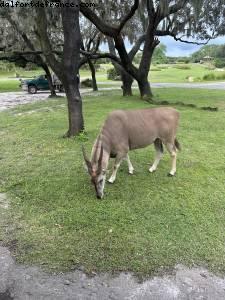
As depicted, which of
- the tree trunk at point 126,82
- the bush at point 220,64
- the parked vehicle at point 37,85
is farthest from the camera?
the bush at point 220,64

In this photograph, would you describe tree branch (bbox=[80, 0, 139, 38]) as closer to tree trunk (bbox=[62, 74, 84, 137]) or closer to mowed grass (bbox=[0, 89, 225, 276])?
tree trunk (bbox=[62, 74, 84, 137])

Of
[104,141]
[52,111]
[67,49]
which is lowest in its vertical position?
[52,111]

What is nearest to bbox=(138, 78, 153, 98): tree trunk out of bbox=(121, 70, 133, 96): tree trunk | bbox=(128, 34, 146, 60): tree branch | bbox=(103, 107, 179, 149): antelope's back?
bbox=(121, 70, 133, 96): tree trunk

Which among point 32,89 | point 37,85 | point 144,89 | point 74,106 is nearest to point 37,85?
point 37,85

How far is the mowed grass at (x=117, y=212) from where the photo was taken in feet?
12.7

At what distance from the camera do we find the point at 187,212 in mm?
4836

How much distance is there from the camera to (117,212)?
480 cm

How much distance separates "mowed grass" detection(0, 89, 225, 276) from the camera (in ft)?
12.7

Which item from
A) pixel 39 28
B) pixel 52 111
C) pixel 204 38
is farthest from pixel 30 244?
pixel 204 38

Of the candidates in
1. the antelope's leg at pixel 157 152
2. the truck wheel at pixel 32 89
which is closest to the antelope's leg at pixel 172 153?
the antelope's leg at pixel 157 152

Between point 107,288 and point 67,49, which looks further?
point 67,49

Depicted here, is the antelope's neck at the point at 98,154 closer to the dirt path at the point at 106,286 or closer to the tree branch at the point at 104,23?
the dirt path at the point at 106,286

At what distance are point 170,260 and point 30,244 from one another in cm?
158

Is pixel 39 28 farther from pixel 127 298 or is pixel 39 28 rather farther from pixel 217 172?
pixel 127 298
